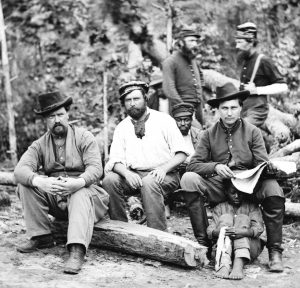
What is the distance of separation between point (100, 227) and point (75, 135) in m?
1.07

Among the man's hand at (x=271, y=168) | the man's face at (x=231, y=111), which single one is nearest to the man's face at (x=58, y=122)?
the man's face at (x=231, y=111)

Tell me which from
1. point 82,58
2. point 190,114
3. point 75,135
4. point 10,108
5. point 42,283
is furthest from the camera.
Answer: point 82,58

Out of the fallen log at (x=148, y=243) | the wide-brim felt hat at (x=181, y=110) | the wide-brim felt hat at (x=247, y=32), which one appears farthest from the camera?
the wide-brim felt hat at (x=247, y=32)

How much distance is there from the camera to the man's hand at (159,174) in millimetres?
5859

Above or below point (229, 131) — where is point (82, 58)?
above

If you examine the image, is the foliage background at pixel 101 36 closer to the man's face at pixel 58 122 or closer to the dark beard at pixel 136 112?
the dark beard at pixel 136 112

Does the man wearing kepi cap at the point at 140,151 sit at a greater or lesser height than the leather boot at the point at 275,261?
greater

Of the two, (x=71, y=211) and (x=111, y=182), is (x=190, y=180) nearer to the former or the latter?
(x=111, y=182)

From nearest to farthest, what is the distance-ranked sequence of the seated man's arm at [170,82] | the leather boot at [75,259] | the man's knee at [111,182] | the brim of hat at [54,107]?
the leather boot at [75,259], the brim of hat at [54,107], the man's knee at [111,182], the seated man's arm at [170,82]

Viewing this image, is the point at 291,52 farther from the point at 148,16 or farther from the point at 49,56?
the point at 49,56

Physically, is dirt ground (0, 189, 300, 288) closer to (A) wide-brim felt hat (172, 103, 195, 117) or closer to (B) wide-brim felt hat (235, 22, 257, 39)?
(A) wide-brim felt hat (172, 103, 195, 117)

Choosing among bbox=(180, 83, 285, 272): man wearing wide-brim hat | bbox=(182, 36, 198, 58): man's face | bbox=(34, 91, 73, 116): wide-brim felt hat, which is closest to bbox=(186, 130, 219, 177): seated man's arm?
→ bbox=(180, 83, 285, 272): man wearing wide-brim hat

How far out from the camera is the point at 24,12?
1295 cm

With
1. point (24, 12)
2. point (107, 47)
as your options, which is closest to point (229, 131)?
point (107, 47)
